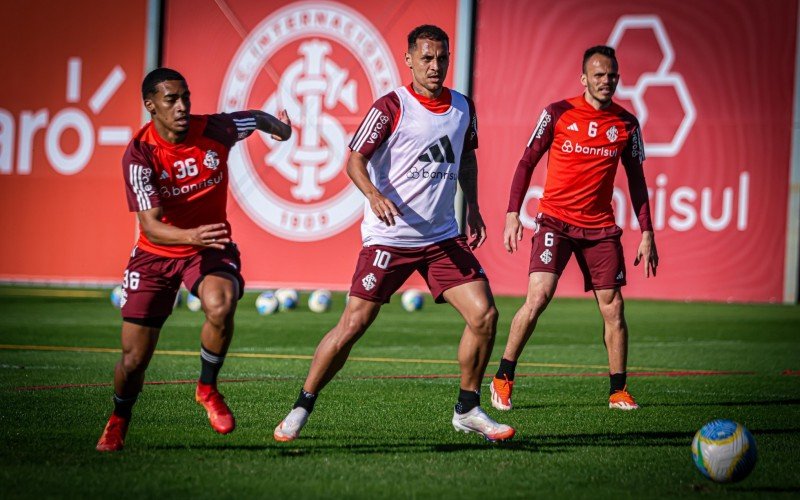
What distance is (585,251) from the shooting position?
9.07 meters

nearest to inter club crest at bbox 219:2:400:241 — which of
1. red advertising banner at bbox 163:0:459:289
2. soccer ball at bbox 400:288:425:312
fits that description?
red advertising banner at bbox 163:0:459:289

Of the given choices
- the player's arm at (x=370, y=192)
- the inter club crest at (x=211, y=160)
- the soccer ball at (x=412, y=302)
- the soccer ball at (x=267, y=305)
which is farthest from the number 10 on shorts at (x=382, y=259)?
A: the soccer ball at (x=412, y=302)

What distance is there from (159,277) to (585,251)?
12.2ft

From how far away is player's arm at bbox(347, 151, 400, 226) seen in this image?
6559 mm

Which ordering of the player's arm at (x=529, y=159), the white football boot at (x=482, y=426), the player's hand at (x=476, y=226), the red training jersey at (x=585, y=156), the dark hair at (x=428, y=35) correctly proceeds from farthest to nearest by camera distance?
the red training jersey at (x=585, y=156) → the player's arm at (x=529, y=159) → the player's hand at (x=476, y=226) → the dark hair at (x=428, y=35) → the white football boot at (x=482, y=426)

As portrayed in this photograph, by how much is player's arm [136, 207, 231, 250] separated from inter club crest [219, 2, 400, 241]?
17.0 meters

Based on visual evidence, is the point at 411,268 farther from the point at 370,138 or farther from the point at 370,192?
the point at 370,138

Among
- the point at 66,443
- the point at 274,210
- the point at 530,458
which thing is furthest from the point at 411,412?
the point at 274,210

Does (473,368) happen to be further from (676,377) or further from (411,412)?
(676,377)

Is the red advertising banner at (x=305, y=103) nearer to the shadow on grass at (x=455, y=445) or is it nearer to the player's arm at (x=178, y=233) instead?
the shadow on grass at (x=455, y=445)

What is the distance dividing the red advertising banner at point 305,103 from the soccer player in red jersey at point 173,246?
54.7ft

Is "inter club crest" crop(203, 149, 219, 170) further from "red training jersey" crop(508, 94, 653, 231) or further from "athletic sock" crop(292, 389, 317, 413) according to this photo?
"red training jersey" crop(508, 94, 653, 231)

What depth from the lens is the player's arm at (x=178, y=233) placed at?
6.38 m

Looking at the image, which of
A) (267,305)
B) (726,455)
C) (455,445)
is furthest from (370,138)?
(267,305)
